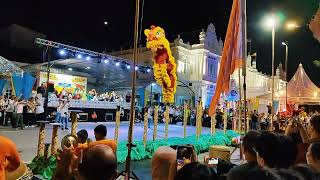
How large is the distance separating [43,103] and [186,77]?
27240 millimetres

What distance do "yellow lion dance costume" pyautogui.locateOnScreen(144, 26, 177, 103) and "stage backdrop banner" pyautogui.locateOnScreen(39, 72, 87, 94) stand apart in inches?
568

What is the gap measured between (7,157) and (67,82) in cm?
2665

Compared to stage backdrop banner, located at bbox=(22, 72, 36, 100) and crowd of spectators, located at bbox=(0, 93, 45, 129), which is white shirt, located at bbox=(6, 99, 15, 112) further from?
stage backdrop banner, located at bbox=(22, 72, 36, 100)

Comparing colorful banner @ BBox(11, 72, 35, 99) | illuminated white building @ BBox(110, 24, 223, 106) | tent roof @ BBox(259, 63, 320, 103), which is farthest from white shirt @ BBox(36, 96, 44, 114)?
illuminated white building @ BBox(110, 24, 223, 106)

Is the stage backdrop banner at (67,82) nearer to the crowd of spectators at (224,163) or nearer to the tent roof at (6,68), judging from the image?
the tent roof at (6,68)

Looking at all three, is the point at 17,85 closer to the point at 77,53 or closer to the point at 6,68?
the point at 6,68

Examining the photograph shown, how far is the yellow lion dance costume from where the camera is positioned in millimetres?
15125

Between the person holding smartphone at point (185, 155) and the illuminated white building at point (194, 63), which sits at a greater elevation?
the illuminated white building at point (194, 63)

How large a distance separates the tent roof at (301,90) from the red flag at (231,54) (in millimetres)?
23627

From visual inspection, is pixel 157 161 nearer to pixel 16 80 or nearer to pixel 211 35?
pixel 16 80

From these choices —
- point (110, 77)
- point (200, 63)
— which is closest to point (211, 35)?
point (200, 63)

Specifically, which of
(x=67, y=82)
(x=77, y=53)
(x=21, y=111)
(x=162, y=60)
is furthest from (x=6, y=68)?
(x=67, y=82)

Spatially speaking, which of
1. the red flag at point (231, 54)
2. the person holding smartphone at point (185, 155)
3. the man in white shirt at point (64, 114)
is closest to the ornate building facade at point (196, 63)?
the man in white shirt at point (64, 114)

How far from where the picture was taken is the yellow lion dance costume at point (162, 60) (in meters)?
15.1
